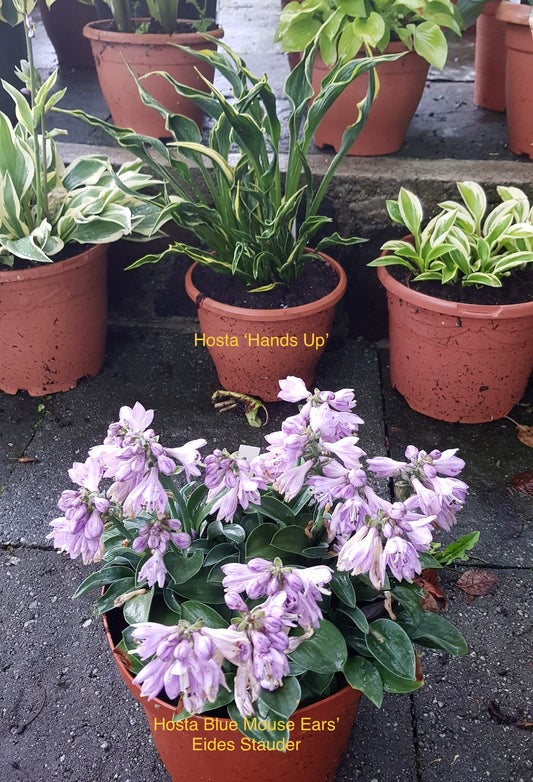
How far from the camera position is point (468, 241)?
6.22 feet

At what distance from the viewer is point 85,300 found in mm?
2080

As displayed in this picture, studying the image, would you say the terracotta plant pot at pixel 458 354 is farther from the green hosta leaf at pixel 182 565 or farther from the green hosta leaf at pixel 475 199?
the green hosta leaf at pixel 182 565

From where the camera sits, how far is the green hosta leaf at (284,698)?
82 centimetres

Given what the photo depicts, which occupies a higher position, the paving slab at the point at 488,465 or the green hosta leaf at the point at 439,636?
the green hosta leaf at the point at 439,636

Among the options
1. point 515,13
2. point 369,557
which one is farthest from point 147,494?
point 515,13

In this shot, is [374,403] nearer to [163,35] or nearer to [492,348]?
[492,348]

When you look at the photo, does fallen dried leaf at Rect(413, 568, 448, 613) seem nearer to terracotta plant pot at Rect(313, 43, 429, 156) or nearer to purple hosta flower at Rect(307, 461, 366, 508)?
purple hosta flower at Rect(307, 461, 366, 508)

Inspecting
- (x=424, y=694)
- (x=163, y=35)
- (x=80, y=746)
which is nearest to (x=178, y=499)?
(x=80, y=746)

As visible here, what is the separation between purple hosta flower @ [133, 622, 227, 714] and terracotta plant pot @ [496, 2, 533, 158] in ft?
6.74

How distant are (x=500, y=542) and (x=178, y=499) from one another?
3.34ft

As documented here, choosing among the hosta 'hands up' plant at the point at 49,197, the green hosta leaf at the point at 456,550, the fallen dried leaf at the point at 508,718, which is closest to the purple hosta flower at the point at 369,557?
the green hosta leaf at the point at 456,550

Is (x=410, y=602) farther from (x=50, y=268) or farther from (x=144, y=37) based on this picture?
(x=144, y=37)

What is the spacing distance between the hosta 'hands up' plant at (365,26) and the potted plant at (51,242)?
0.66 m

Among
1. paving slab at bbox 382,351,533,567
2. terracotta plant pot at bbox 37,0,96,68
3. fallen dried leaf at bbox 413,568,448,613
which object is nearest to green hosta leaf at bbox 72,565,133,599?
fallen dried leaf at bbox 413,568,448,613
